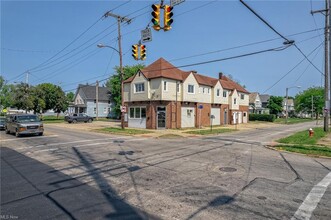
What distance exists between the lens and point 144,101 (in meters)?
30.4

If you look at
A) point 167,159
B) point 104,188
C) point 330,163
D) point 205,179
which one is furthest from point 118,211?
point 330,163

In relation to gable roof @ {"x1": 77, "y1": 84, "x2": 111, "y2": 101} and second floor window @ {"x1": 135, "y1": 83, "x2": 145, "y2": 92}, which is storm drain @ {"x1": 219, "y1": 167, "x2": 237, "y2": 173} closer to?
second floor window @ {"x1": 135, "y1": 83, "x2": 145, "y2": 92}

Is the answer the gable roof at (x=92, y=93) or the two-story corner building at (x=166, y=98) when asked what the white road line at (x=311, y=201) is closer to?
the two-story corner building at (x=166, y=98)

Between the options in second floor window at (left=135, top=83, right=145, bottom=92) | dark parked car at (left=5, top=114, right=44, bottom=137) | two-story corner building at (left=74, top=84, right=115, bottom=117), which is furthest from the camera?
two-story corner building at (left=74, top=84, right=115, bottom=117)

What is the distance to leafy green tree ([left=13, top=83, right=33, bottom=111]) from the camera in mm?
47991

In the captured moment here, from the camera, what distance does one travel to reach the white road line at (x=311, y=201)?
199 inches

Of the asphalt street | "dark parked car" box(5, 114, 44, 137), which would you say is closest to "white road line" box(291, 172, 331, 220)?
the asphalt street

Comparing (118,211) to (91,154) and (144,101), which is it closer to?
(91,154)

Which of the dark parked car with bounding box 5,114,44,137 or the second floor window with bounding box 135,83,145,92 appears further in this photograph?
the second floor window with bounding box 135,83,145,92

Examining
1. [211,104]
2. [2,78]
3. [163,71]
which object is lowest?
[211,104]

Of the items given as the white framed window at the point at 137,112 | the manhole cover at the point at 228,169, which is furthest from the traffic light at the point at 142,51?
the white framed window at the point at 137,112

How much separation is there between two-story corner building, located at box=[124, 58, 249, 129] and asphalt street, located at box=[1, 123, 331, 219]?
59.1ft

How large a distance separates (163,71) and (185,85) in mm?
3749

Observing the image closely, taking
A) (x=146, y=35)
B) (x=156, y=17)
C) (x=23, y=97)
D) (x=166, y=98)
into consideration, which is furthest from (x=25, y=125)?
(x=23, y=97)
